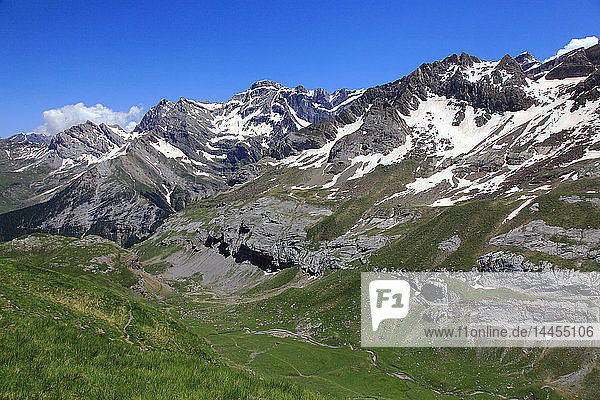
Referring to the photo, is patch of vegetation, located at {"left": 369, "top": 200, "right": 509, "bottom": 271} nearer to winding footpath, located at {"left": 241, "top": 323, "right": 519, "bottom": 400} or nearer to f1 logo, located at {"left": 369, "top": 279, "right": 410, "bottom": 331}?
f1 logo, located at {"left": 369, "top": 279, "right": 410, "bottom": 331}

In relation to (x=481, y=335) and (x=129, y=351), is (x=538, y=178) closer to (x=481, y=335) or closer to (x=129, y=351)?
(x=481, y=335)

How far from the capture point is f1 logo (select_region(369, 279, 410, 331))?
92.1 m

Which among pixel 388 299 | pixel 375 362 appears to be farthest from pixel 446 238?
pixel 375 362

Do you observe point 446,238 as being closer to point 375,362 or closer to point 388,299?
point 388,299

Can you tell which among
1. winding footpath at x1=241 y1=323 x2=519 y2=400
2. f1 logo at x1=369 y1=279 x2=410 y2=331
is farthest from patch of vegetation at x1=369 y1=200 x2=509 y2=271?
winding footpath at x1=241 y1=323 x2=519 y2=400

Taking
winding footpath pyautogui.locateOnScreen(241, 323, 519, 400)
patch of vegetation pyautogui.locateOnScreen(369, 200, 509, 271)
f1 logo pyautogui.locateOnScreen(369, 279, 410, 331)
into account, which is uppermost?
patch of vegetation pyautogui.locateOnScreen(369, 200, 509, 271)

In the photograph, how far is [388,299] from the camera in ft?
331

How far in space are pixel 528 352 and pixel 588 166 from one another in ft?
396

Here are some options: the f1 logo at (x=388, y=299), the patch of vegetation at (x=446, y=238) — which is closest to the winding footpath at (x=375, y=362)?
the f1 logo at (x=388, y=299)

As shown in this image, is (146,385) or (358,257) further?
(358,257)

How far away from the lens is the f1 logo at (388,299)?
92062 millimetres

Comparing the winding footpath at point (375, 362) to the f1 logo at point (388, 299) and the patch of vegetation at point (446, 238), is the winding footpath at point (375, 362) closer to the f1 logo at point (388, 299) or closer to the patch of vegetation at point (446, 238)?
the f1 logo at point (388, 299)

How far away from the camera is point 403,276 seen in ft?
330

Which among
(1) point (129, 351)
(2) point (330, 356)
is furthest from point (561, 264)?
(1) point (129, 351)
